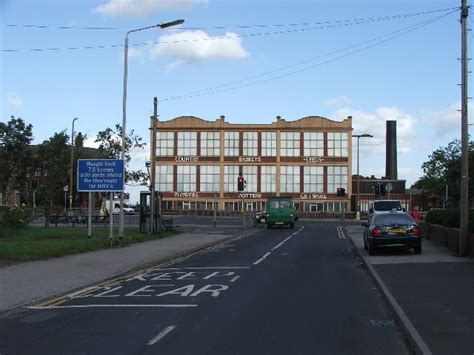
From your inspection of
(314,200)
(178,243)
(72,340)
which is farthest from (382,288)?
(314,200)

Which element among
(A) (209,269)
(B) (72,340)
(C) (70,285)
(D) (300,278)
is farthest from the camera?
(A) (209,269)

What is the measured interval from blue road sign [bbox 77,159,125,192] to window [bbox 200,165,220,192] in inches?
2862

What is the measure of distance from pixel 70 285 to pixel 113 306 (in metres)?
3.01

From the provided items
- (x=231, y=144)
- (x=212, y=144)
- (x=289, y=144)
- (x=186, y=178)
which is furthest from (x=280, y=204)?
(x=186, y=178)

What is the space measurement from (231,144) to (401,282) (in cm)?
8575

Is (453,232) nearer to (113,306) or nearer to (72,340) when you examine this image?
(113,306)

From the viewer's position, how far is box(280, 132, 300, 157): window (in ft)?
322

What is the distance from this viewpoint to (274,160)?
323 feet

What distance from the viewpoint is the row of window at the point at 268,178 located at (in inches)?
3844

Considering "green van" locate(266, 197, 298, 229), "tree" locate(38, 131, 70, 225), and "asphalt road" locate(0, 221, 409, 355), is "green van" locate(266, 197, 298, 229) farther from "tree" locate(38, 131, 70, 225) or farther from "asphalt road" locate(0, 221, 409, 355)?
"asphalt road" locate(0, 221, 409, 355)

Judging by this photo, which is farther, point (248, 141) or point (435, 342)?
point (248, 141)

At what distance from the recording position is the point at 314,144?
98000mm

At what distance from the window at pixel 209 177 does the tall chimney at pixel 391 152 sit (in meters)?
34.6

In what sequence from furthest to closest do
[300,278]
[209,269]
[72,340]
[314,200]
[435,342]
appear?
1. [314,200]
2. [209,269]
3. [300,278]
4. [72,340]
5. [435,342]
